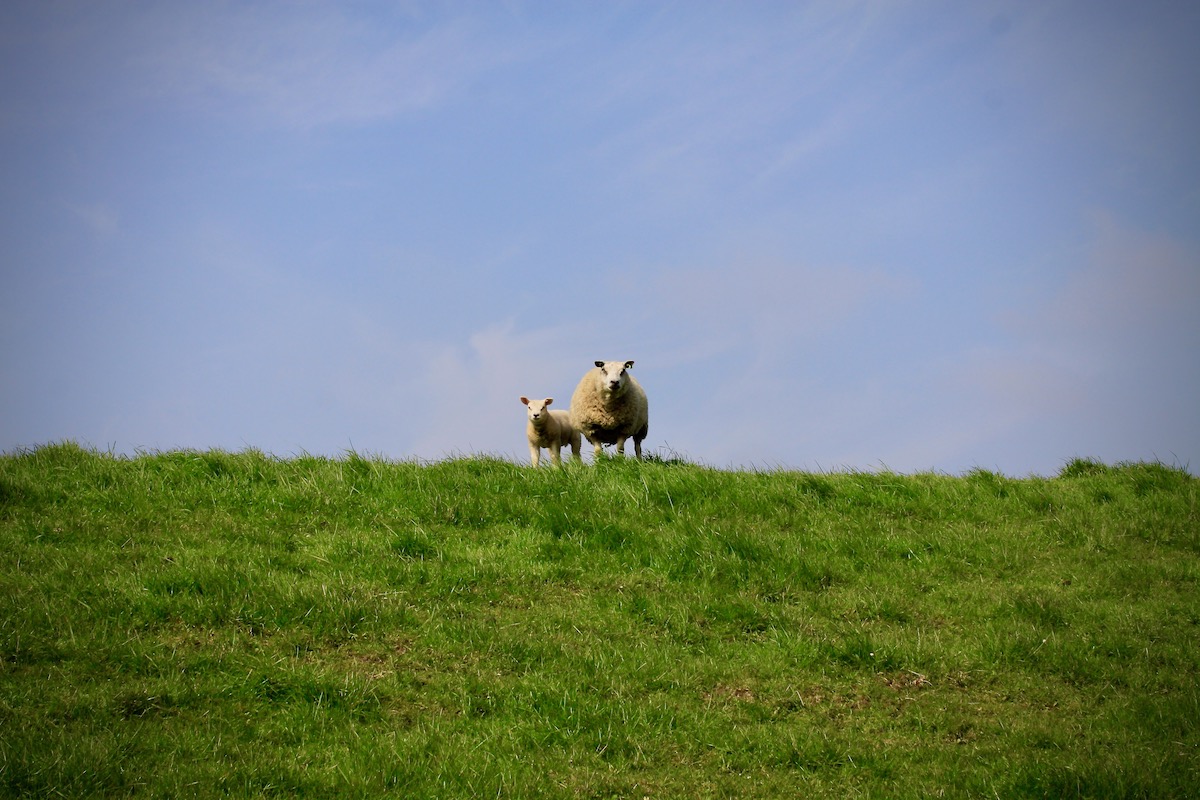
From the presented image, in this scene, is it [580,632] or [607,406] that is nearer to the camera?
[580,632]

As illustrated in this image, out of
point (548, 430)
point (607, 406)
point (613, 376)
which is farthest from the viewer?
point (548, 430)

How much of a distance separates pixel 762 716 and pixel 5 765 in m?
6.01

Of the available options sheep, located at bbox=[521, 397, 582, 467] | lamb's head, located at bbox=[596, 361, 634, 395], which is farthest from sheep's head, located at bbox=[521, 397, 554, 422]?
lamb's head, located at bbox=[596, 361, 634, 395]

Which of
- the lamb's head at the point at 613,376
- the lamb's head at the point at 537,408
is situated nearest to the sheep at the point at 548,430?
the lamb's head at the point at 537,408

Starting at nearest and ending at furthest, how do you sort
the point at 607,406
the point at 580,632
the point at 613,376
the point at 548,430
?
the point at 580,632 < the point at 613,376 < the point at 607,406 < the point at 548,430

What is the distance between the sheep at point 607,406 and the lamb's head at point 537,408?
22.8 inches

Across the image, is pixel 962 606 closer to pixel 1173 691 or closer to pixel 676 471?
pixel 1173 691

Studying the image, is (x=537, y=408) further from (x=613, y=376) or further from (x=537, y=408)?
(x=613, y=376)

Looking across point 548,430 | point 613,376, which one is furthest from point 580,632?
point 548,430

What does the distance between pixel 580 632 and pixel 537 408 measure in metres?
10.7

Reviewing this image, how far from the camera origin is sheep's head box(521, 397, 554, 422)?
2104 cm

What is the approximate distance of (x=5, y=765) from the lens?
7.52 metres

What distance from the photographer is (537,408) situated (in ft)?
69.0

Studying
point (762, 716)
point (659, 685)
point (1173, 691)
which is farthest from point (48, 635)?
point (1173, 691)
